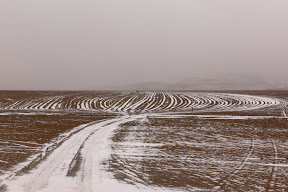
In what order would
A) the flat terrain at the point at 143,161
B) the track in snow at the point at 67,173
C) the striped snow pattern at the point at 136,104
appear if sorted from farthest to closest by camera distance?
the striped snow pattern at the point at 136,104 < the flat terrain at the point at 143,161 < the track in snow at the point at 67,173

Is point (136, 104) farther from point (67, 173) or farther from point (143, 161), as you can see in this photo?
point (67, 173)

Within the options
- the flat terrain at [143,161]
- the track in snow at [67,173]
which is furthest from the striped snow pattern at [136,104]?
the track in snow at [67,173]

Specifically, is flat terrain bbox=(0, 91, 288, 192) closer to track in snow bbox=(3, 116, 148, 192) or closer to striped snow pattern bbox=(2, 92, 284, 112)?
track in snow bbox=(3, 116, 148, 192)

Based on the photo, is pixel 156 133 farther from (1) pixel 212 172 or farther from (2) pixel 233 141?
(1) pixel 212 172

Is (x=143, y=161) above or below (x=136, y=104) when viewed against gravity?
below

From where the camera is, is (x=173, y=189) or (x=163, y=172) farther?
(x=163, y=172)

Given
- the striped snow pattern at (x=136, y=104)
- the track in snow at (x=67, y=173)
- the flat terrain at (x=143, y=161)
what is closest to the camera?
the track in snow at (x=67, y=173)

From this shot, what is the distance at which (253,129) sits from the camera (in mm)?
18312

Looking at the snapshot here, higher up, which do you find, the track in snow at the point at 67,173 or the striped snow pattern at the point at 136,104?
the striped snow pattern at the point at 136,104

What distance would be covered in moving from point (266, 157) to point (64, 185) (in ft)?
27.0

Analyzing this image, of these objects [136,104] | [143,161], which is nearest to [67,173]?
[143,161]

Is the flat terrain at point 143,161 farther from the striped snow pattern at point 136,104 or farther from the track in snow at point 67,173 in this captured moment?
the striped snow pattern at point 136,104

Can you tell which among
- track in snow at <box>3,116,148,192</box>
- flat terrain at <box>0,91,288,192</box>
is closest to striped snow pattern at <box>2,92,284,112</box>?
flat terrain at <box>0,91,288,192</box>

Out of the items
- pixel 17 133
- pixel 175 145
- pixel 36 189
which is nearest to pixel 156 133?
pixel 175 145
